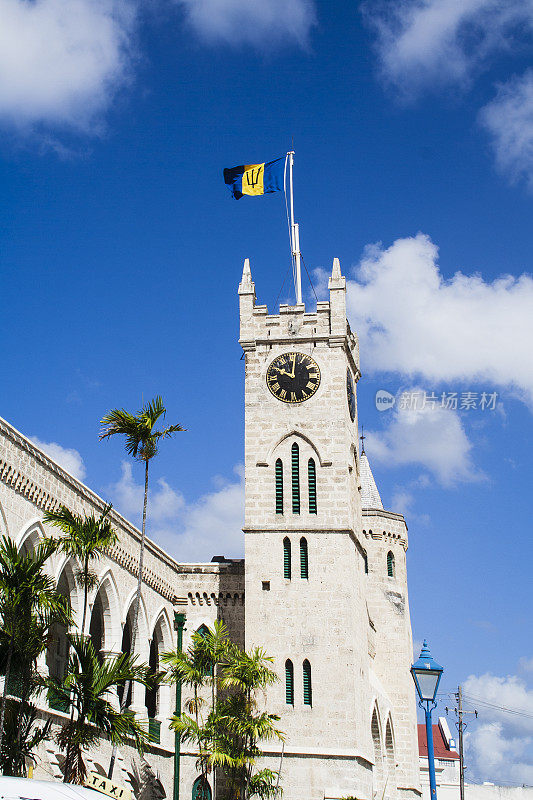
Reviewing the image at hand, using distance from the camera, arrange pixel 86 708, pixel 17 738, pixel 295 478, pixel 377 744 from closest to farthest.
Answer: pixel 17 738 → pixel 86 708 → pixel 295 478 → pixel 377 744

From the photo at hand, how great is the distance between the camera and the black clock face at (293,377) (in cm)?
4719

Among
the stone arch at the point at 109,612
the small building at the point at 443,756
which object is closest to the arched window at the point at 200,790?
the stone arch at the point at 109,612

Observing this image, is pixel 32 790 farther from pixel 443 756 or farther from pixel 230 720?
pixel 443 756

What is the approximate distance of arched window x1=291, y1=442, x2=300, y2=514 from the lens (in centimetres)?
4553

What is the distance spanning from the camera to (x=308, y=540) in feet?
147

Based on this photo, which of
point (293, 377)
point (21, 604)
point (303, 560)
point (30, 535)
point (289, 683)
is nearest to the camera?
point (21, 604)

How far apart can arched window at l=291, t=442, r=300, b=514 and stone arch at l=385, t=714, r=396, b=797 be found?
549 inches

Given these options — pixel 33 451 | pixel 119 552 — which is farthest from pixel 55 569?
pixel 119 552

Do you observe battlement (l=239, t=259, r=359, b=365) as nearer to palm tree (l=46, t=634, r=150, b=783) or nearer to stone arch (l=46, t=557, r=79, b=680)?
stone arch (l=46, t=557, r=79, b=680)

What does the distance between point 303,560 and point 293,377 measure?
8.89 metres

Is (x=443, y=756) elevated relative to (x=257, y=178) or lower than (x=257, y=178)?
lower

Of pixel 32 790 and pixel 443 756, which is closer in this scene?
pixel 32 790

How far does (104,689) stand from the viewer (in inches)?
979

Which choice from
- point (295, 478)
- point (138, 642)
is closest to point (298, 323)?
point (295, 478)
